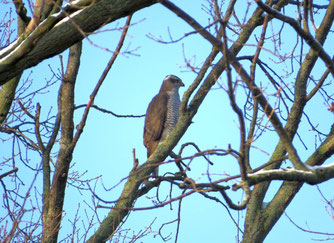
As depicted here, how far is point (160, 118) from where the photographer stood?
8.61 meters

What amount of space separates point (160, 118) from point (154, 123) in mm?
138

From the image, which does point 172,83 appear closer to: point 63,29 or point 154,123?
point 154,123

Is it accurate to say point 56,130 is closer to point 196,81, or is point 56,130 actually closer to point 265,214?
point 196,81

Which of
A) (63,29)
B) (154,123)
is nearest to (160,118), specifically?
(154,123)

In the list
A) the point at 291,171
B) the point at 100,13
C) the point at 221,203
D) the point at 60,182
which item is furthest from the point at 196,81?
the point at 291,171

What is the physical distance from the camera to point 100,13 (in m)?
3.59

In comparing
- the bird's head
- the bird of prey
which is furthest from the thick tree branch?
the bird's head

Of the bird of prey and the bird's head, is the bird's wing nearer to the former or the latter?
the bird of prey

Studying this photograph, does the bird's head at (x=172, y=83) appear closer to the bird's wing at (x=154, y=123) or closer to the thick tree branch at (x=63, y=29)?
the bird's wing at (x=154, y=123)

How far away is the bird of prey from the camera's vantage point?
855 cm

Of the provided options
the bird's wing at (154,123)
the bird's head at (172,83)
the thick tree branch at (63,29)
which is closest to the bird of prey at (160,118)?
the bird's wing at (154,123)

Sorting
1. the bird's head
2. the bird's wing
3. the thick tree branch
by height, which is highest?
the bird's head

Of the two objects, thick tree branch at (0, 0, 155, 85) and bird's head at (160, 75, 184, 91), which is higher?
bird's head at (160, 75, 184, 91)

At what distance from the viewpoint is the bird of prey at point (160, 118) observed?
8547mm
